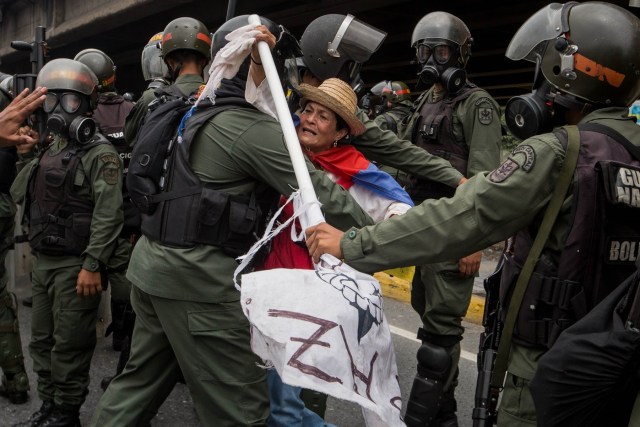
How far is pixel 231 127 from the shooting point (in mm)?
2631

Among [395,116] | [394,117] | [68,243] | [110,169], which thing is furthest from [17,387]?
[395,116]

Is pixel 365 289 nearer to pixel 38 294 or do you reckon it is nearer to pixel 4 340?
pixel 38 294

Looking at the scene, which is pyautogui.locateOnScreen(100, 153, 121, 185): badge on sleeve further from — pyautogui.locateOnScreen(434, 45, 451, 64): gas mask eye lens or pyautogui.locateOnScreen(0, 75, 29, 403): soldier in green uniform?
pyautogui.locateOnScreen(434, 45, 451, 64): gas mask eye lens

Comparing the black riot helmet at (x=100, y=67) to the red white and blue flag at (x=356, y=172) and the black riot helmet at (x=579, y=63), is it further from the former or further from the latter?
the black riot helmet at (x=579, y=63)

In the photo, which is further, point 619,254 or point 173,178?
point 173,178

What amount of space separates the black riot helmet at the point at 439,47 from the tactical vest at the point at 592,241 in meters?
2.60

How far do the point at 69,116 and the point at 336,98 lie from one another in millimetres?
1939

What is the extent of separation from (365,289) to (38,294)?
271cm

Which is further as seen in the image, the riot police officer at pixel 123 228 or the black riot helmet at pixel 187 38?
the black riot helmet at pixel 187 38

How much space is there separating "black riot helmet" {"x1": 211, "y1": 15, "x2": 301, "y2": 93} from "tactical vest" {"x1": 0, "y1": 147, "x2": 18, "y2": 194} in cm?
194

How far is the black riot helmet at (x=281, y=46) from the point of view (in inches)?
109

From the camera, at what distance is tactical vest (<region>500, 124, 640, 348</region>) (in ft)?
6.70

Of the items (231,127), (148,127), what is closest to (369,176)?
(231,127)

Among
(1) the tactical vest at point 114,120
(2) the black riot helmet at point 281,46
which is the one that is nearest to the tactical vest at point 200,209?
(2) the black riot helmet at point 281,46
